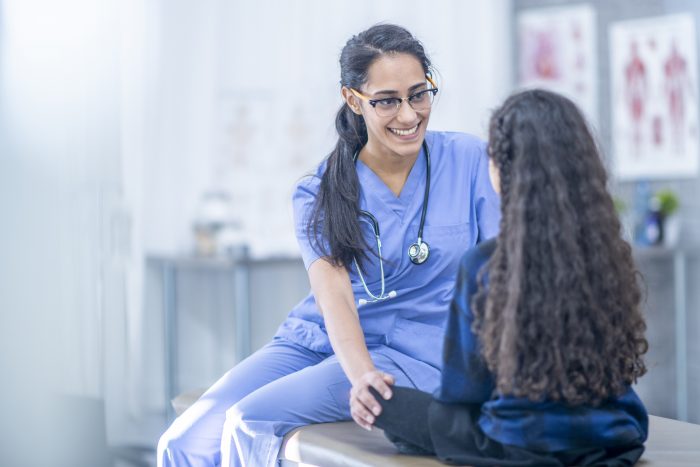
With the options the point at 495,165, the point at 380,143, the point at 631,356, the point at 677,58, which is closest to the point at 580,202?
the point at 495,165

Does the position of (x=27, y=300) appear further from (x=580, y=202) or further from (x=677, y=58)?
(x=677, y=58)

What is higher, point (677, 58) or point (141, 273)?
point (677, 58)

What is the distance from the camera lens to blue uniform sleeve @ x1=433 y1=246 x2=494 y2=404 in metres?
1.30

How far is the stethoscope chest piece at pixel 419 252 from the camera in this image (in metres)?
1.78

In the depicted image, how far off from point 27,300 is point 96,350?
12.4 inches

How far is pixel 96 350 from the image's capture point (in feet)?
10.2

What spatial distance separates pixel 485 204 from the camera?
6.01ft

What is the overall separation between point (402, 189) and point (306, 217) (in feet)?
0.65

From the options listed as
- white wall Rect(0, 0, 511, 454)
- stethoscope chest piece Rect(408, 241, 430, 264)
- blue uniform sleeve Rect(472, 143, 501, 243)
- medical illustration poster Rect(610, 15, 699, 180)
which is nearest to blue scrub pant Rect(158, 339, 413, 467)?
stethoscope chest piece Rect(408, 241, 430, 264)

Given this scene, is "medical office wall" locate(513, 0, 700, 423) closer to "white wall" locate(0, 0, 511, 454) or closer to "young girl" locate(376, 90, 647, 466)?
"white wall" locate(0, 0, 511, 454)

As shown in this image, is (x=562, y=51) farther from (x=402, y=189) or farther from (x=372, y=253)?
(x=372, y=253)

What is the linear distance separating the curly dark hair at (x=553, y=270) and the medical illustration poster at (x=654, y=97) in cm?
259

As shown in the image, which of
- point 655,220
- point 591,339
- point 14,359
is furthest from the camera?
point 655,220

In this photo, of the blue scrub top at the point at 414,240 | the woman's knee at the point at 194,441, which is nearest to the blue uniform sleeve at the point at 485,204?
the blue scrub top at the point at 414,240
